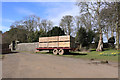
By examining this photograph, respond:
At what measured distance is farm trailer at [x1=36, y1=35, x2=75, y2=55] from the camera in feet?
52.9

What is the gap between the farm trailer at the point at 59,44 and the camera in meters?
16.1

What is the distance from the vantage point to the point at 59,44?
16875 millimetres

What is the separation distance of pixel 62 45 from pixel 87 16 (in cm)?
1165

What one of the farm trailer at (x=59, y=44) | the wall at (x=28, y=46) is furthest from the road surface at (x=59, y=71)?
the wall at (x=28, y=46)

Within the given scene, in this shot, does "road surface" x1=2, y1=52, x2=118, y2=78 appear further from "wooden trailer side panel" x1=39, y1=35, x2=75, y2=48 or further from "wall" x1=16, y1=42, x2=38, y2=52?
"wall" x1=16, y1=42, x2=38, y2=52

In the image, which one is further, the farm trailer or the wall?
the wall

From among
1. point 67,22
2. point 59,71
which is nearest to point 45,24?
point 67,22

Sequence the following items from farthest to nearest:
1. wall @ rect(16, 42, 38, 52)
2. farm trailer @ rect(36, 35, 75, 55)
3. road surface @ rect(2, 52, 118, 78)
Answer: wall @ rect(16, 42, 38, 52), farm trailer @ rect(36, 35, 75, 55), road surface @ rect(2, 52, 118, 78)

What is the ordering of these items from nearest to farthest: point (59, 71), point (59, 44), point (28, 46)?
point (59, 71) → point (59, 44) → point (28, 46)

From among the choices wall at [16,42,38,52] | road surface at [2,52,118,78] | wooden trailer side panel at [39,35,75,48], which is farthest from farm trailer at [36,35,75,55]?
road surface at [2,52,118,78]

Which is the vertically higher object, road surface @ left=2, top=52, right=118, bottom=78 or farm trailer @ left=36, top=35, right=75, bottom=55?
farm trailer @ left=36, top=35, right=75, bottom=55

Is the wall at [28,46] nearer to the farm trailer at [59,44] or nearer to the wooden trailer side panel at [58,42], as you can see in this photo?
the wooden trailer side panel at [58,42]

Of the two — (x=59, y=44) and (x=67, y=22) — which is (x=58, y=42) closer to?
(x=59, y=44)

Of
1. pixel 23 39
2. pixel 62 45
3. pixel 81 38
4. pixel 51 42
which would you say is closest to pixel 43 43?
pixel 51 42
